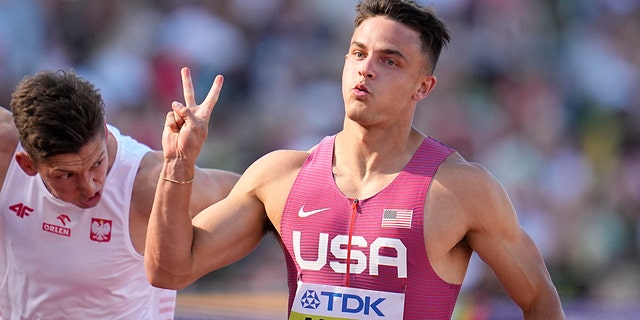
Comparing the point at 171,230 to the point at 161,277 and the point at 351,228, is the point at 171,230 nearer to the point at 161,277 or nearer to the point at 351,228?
the point at 161,277


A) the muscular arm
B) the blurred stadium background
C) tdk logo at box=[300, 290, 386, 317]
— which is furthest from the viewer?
the blurred stadium background

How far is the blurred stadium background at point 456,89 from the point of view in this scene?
31.9 ft

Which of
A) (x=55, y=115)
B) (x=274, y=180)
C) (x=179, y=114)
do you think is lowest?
(x=274, y=180)

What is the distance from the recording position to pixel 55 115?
491cm

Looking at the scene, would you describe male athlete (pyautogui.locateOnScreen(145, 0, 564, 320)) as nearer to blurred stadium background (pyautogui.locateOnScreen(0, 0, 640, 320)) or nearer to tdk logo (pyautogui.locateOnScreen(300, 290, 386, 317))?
tdk logo (pyautogui.locateOnScreen(300, 290, 386, 317))

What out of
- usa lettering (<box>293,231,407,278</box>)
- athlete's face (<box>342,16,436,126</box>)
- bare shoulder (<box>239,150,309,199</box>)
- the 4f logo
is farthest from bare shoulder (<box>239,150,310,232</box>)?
the 4f logo

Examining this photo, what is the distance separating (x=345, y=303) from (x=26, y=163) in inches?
66.7

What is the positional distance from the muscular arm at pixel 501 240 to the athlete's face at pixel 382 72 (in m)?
0.35

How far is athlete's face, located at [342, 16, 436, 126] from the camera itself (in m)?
4.54

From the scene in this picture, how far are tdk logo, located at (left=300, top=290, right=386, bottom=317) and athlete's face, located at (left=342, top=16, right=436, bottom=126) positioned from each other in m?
0.71

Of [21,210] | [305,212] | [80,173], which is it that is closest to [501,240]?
[305,212]

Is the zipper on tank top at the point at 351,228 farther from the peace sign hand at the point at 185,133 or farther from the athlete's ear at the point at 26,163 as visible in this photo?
the athlete's ear at the point at 26,163

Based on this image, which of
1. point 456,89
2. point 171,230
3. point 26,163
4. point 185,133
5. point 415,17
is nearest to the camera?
point 185,133

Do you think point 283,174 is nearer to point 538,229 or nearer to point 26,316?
point 26,316
